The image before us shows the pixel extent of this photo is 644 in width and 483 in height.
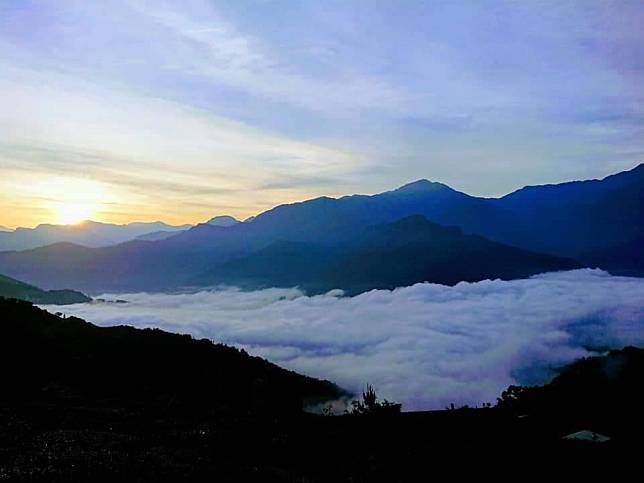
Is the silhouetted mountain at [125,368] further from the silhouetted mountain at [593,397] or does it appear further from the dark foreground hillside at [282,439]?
the silhouetted mountain at [593,397]

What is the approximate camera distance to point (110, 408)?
4900 cm

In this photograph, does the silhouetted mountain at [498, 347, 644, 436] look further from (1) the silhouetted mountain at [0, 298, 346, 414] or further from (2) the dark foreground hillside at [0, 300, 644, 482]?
(1) the silhouetted mountain at [0, 298, 346, 414]

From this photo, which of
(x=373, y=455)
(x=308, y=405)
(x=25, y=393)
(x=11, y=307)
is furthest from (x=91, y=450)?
(x=308, y=405)

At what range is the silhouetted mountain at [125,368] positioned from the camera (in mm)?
59250

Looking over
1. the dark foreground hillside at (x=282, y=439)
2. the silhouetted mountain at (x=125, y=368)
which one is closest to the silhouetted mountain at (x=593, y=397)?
the dark foreground hillside at (x=282, y=439)

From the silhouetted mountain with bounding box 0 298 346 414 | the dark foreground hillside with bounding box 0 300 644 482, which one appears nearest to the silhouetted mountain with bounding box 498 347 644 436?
the dark foreground hillside with bounding box 0 300 644 482

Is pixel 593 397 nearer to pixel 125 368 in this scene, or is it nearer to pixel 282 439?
pixel 282 439

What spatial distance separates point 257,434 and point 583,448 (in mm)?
20139

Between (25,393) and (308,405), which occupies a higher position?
(25,393)

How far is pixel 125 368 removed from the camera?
88.6 metres

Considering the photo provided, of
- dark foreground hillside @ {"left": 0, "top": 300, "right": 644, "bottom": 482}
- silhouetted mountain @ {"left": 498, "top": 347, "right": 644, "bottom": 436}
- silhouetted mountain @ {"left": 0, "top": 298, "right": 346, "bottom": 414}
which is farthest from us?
silhouetted mountain @ {"left": 0, "top": 298, "right": 346, "bottom": 414}

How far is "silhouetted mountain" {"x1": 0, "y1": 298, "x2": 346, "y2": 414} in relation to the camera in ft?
194

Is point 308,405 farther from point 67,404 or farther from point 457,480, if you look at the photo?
point 457,480

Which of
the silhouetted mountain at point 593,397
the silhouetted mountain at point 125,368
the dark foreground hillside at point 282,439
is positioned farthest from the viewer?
the silhouetted mountain at point 125,368
